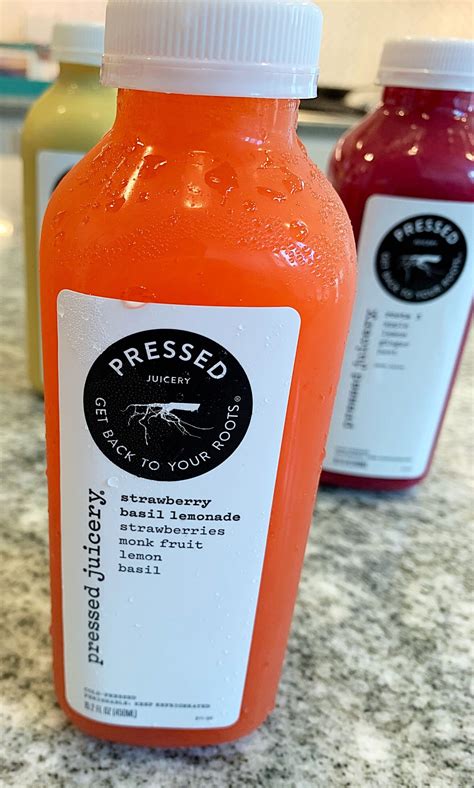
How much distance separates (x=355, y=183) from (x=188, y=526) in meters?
0.29

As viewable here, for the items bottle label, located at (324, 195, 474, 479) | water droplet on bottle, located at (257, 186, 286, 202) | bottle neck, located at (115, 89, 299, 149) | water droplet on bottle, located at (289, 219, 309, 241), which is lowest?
bottle label, located at (324, 195, 474, 479)

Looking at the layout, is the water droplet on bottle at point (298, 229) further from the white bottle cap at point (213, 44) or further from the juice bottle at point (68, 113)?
the juice bottle at point (68, 113)

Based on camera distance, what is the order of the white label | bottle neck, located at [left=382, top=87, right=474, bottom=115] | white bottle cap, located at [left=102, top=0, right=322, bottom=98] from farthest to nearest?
the white label < bottle neck, located at [left=382, top=87, right=474, bottom=115] < white bottle cap, located at [left=102, top=0, right=322, bottom=98]

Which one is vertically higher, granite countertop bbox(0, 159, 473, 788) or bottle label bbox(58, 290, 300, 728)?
bottle label bbox(58, 290, 300, 728)

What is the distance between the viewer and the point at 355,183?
1.65 feet

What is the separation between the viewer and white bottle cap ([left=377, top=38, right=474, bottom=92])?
462 millimetres

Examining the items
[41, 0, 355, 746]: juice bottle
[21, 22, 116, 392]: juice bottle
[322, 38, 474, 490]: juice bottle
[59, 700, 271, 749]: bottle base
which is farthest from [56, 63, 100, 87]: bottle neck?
[59, 700, 271, 749]: bottle base

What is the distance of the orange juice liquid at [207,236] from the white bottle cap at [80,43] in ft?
1.00

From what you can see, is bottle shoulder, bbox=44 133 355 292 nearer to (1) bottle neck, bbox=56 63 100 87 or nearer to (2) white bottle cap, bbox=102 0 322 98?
(2) white bottle cap, bbox=102 0 322 98

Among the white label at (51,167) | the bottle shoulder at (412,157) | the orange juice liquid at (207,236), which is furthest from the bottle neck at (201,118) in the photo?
the white label at (51,167)

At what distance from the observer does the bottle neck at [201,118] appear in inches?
11.0

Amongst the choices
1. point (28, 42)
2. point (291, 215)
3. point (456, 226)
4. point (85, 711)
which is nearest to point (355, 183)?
point (456, 226)

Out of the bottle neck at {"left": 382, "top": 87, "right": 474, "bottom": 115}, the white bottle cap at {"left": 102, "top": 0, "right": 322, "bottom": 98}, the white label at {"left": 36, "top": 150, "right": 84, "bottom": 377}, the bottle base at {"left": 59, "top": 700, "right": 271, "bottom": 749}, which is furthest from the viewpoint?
the white label at {"left": 36, "top": 150, "right": 84, "bottom": 377}

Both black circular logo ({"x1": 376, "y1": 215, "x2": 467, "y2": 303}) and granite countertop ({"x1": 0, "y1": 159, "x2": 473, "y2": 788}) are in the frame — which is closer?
granite countertop ({"x1": 0, "y1": 159, "x2": 473, "y2": 788})
